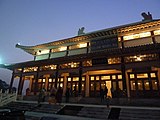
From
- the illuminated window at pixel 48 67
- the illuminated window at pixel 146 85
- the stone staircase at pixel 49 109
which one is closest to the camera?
the stone staircase at pixel 49 109

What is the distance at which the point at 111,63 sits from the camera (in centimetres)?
1505

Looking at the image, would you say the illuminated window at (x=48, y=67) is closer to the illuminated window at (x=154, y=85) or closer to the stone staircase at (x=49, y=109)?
the stone staircase at (x=49, y=109)

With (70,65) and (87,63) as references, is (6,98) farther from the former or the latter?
(87,63)

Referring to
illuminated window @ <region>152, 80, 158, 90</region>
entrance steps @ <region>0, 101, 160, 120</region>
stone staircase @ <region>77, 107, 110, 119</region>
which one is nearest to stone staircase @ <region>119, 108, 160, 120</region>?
entrance steps @ <region>0, 101, 160, 120</region>

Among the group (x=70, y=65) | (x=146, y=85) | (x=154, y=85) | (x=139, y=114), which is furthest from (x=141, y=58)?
(x=70, y=65)

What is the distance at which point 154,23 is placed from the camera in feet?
48.2

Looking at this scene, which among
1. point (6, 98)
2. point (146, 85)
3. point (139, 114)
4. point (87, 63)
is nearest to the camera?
point (139, 114)

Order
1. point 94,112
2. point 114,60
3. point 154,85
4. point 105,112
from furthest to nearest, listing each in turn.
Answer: point 114,60
point 154,85
point 94,112
point 105,112

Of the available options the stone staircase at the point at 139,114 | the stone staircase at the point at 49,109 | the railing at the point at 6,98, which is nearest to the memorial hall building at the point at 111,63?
the stone staircase at the point at 139,114

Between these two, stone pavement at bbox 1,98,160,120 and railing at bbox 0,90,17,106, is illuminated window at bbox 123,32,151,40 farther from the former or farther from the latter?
railing at bbox 0,90,17,106

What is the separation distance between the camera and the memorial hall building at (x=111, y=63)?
13750mm

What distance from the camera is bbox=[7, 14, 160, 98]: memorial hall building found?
13.8 meters

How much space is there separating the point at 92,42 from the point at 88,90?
6.04 meters

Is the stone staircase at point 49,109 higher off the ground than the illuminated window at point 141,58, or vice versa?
the illuminated window at point 141,58
